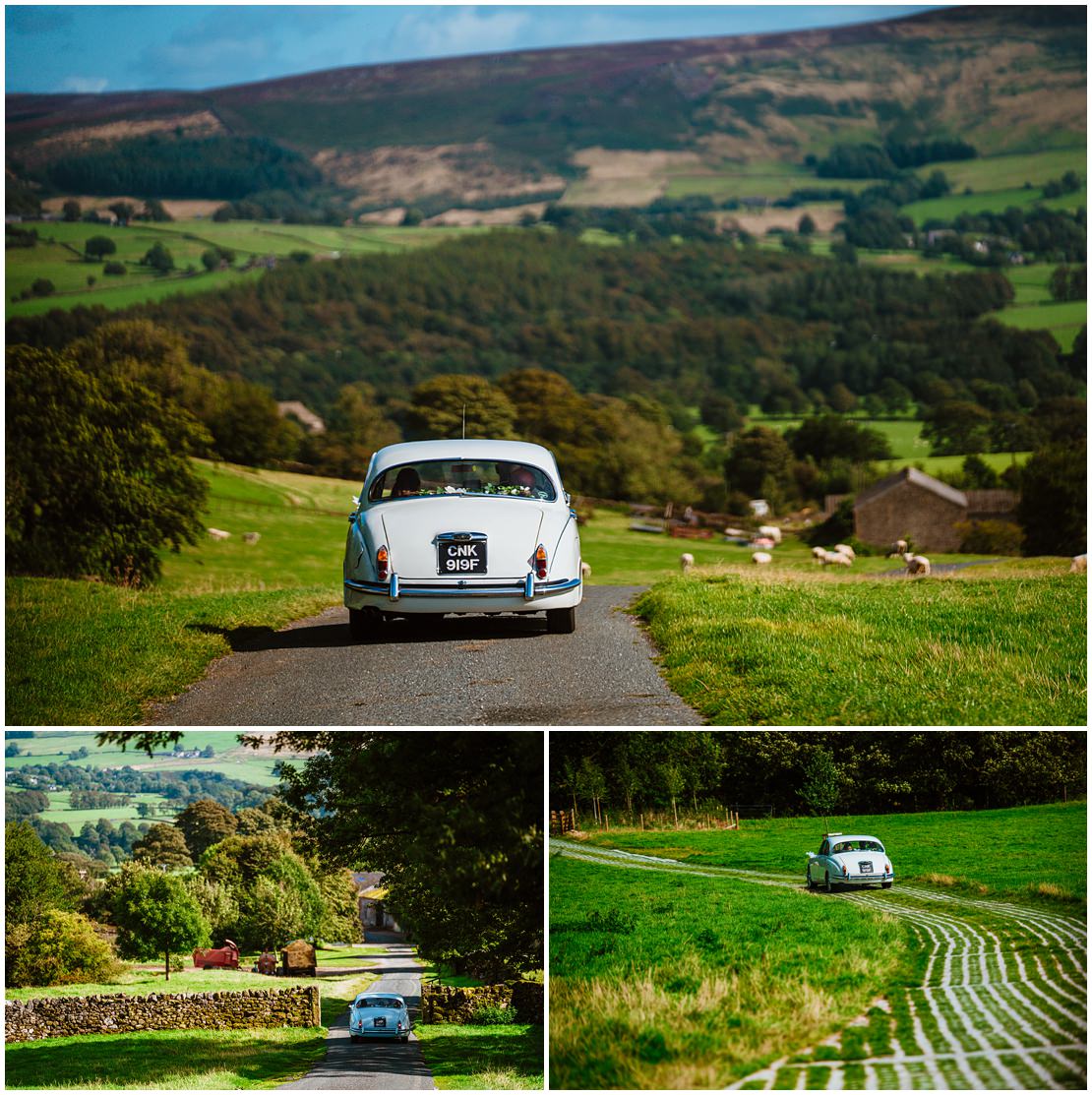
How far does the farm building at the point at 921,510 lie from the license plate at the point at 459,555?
11.7 meters

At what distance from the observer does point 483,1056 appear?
10.3 meters

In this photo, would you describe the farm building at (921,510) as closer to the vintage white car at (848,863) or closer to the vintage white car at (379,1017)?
the vintage white car at (848,863)

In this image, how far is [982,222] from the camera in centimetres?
3012

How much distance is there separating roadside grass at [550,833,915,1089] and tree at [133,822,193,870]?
2.91 metres

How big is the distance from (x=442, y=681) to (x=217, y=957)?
286 centimetres

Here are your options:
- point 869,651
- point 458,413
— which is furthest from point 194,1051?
point 458,413

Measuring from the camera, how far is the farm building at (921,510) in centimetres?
2211

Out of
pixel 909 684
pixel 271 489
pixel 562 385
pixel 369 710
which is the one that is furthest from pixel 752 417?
pixel 369 710

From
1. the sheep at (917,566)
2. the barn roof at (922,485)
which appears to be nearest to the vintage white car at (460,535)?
the sheep at (917,566)

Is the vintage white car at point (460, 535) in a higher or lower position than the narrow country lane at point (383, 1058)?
higher

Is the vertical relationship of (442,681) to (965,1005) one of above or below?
above

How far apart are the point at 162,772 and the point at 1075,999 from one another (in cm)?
698

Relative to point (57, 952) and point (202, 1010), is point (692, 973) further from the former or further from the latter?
point (57, 952)

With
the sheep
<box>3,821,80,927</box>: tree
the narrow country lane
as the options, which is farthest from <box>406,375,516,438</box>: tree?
the narrow country lane
